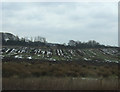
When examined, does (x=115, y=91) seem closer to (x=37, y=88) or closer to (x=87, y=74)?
(x=37, y=88)

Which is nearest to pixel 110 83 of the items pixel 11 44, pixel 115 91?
pixel 115 91

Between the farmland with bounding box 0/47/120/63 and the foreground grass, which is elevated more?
the farmland with bounding box 0/47/120/63

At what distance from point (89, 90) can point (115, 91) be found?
159 centimetres

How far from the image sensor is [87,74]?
22359 millimetres

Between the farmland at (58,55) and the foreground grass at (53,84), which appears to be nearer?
the foreground grass at (53,84)

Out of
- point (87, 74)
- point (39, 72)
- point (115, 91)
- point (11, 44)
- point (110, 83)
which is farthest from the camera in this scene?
point (11, 44)

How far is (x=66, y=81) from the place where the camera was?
15.5 meters

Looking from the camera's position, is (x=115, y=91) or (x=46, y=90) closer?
(x=46, y=90)

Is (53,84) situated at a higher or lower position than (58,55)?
lower

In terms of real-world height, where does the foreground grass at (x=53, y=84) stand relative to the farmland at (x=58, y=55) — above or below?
below

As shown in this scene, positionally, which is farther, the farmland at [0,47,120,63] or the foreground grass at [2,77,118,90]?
the farmland at [0,47,120,63]

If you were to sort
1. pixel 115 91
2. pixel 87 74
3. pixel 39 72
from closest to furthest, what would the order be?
1. pixel 115 91
2. pixel 39 72
3. pixel 87 74

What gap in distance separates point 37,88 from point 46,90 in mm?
643

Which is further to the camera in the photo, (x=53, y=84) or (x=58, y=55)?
(x=58, y=55)
